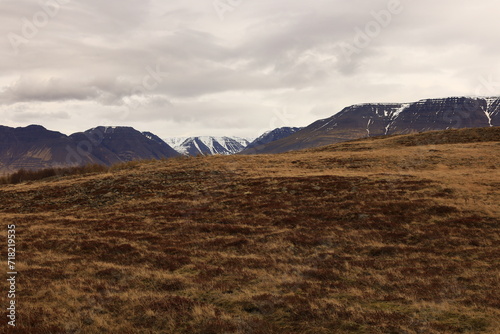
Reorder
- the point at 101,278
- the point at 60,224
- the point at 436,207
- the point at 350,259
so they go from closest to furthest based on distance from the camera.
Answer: the point at 101,278 < the point at 350,259 < the point at 436,207 < the point at 60,224

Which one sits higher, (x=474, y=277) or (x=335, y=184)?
(x=335, y=184)

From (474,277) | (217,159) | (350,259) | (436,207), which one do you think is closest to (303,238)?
(350,259)

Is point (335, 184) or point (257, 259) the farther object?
point (335, 184)

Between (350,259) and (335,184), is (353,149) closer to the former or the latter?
(335,184)

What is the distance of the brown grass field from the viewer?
11.1 m

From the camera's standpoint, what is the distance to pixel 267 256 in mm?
18703

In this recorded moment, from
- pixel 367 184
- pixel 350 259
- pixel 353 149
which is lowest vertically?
pixel 350 259

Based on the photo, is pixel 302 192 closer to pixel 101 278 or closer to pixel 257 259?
pixel 257 259

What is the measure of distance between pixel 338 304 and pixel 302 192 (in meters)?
22.5

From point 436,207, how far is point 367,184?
9.28 meters

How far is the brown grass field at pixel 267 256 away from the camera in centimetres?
1112

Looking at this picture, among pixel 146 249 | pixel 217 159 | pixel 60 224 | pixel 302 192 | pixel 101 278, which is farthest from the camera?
pixel 217 159

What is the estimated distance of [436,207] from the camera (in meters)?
25.4

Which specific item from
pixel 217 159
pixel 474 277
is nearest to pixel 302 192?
pixel 474 277
